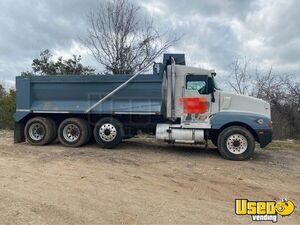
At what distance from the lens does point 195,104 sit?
10.5 meters

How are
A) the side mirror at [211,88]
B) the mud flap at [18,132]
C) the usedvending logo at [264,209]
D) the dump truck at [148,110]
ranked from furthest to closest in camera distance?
the mud flap at [18,132], the side mirror at [211,88], the dump truck at [148,110], the usedvending logo at [264,209]

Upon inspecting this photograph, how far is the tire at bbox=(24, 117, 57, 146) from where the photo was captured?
11578 millimetres

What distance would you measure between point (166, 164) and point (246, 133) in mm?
2578

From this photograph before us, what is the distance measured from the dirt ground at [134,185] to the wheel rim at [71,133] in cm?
59

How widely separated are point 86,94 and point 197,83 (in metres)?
3.57

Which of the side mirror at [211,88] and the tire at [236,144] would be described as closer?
the tire at [236,144]

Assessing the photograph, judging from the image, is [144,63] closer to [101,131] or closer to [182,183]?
[101,131]

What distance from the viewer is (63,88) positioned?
37.1ft

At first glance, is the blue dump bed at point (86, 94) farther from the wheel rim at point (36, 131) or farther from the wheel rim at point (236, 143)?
the wheel rim at point (236, 143)

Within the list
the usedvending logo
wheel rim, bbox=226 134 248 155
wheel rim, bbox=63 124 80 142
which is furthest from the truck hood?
wheel rim, bbox=63 124 80 142

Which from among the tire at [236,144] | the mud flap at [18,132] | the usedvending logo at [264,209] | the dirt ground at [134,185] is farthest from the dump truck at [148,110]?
the usedvending logo at [264,209]

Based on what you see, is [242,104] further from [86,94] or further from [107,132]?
[86,94]

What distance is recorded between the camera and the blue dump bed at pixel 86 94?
10547mm

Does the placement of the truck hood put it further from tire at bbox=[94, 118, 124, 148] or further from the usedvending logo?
the usedvending logo
